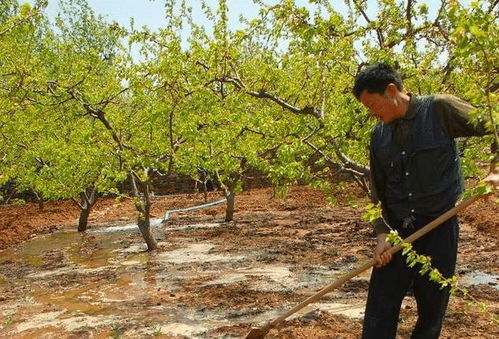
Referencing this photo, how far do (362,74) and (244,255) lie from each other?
7.29 m

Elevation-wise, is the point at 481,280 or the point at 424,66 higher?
the point at 424,66

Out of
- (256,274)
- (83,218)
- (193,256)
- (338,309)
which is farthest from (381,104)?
(83,218)

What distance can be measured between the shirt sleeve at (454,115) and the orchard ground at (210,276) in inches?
92.4

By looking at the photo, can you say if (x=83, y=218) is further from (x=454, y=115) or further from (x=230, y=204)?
(x=454, y=115)

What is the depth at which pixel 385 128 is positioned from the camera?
3.29 meters

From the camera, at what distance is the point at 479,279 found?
7.12m

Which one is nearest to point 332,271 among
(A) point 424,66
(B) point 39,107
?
(A) point 424,66

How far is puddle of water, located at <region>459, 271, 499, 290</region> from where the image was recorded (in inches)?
270

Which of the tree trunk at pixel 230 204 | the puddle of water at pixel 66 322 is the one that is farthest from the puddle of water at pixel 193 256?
the tree trunk at pixel 230 204

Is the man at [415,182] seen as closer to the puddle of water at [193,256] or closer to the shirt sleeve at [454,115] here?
the shirt sleeve at [454,115]

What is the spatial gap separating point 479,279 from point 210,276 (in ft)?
13.3

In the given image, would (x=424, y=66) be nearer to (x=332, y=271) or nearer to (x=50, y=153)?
(x=332, y=271)

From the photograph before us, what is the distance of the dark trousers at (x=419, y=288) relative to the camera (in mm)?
3062

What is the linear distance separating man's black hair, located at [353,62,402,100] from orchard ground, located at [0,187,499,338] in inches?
95.5
